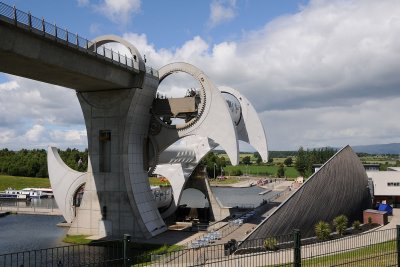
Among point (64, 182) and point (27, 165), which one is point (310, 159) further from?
point (64, 182)

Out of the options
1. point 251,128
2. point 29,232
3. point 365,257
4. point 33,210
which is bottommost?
point 29,232

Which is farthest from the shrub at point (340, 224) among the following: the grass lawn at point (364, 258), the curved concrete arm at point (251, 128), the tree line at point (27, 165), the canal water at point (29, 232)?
the tree line at point (27, 165)

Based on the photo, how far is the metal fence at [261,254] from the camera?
16.3 meters

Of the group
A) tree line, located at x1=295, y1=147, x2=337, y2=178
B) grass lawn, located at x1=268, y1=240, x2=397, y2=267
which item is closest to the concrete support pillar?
grass lawn, located at x1=268, y1=240, x2=397, y2=267

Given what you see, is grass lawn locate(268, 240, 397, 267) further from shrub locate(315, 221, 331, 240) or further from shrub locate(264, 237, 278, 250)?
shrub locate(315, 221, 331, 240)

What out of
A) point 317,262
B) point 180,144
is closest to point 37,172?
point 180,144

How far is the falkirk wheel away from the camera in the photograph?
3441 centimetres

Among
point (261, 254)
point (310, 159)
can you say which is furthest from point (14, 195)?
point (310, 159)

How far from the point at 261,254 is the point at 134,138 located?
1943cm

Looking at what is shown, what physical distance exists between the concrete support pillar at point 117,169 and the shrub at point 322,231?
12.6 m

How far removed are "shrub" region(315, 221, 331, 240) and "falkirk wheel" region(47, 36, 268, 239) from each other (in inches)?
320

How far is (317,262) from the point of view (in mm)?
19328

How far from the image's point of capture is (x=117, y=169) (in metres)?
34.6

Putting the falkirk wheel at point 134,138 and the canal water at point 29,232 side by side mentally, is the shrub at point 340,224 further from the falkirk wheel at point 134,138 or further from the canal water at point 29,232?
the canal water at point 29,232
